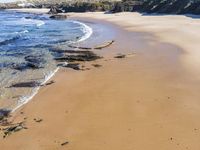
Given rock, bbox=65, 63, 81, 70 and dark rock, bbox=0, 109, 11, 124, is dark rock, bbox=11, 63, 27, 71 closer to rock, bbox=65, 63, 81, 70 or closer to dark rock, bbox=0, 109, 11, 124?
rock, bbox=65, 63, 81, 70

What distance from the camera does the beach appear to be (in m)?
10.8

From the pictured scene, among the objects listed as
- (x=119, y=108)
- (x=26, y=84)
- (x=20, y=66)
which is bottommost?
(x=20, y=66)

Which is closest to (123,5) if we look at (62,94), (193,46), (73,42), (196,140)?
(73,42)

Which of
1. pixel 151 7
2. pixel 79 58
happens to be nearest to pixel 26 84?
pixel 79 58

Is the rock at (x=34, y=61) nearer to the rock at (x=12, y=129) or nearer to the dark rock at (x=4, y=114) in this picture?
the dark rock at (x=4, y=114)

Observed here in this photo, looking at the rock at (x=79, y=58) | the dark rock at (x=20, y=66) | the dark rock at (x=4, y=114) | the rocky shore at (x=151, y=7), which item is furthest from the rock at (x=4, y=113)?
the rocky shore at (x=151, y=7)

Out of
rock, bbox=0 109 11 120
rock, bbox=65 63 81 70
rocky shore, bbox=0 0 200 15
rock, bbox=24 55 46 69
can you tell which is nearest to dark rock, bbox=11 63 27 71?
rock, bbox=24 55 46 69

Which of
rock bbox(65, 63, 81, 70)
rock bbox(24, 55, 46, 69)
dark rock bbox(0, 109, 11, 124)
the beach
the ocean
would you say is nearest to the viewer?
the beach

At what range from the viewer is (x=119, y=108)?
523 inches

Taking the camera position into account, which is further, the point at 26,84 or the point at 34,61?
the point at 34,61

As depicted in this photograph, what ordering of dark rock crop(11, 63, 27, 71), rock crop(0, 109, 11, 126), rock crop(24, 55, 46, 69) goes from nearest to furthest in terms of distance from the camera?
rock crop(0, 109, 11, 126) < dark rock crop(11, 63, 27, 71) < rock crop(24, 55, 46, 69)

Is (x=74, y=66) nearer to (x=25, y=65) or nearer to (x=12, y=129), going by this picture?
(x=25, y=65)

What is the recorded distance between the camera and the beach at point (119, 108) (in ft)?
35.4

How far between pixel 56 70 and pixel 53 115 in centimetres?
661
